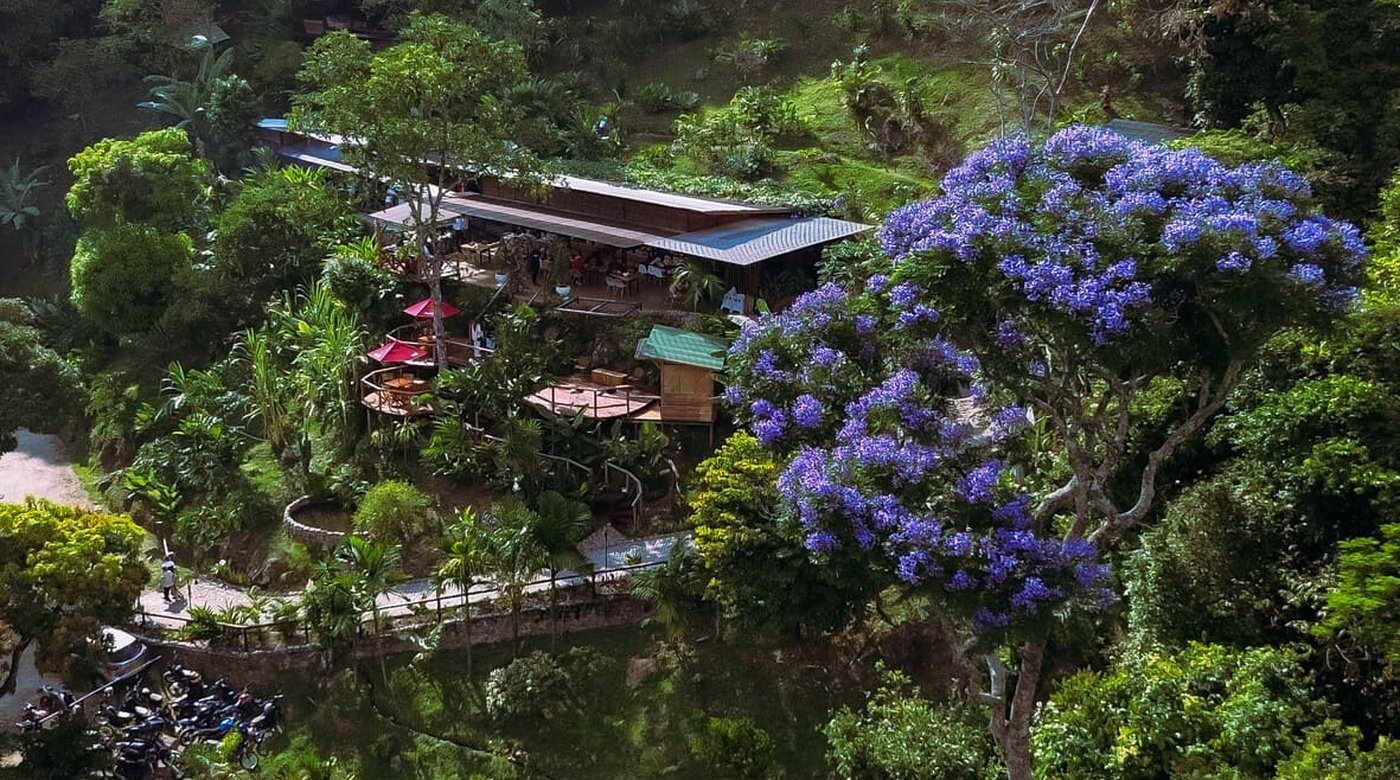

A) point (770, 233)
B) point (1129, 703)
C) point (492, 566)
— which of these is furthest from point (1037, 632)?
point (770, 233)

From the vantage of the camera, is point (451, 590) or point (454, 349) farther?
point (454, 349)

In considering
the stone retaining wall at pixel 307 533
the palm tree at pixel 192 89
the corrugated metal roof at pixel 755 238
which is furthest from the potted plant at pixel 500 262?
the palm tree at pixel 192 89

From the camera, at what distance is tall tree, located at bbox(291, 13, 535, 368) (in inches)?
922

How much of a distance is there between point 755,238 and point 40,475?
23.2 m

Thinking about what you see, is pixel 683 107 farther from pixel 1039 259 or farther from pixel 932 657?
pixel 1039 259

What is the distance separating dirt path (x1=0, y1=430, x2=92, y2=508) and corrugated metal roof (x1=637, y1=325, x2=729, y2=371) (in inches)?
714

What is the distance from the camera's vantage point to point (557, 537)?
2050cm

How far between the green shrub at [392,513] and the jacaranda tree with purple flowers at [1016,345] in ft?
37.4

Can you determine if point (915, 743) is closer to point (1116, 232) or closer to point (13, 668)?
point (1116, 232)

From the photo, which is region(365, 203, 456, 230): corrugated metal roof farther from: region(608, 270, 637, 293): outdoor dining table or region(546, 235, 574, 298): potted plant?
region(608, 270, 637, 293): outdoor dining table

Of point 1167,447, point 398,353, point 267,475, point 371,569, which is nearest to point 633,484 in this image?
point 371,569

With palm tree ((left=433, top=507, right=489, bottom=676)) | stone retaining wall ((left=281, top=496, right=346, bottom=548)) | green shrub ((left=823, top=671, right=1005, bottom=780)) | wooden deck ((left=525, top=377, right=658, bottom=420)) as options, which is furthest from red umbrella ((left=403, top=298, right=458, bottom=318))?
green shrub ((left=823, top=671, right=1005, bottom=780))

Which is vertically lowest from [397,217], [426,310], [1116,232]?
[426,310]

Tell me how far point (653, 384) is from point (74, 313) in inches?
1004
